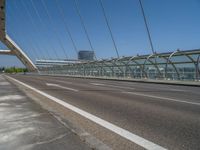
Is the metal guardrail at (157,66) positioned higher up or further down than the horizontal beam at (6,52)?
further down

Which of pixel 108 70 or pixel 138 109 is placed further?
pixel 108 70

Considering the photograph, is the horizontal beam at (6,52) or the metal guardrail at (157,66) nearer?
the metal guardrail at (157,66)

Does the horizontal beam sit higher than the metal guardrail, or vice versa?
the horizontal beam

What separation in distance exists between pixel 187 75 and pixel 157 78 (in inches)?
173

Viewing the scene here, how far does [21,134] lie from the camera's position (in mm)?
5148

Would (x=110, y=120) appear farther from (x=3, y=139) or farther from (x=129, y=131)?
(x=3, y=139)

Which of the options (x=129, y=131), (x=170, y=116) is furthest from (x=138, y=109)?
(x=129, y=131)

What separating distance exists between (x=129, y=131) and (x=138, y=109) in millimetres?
2979

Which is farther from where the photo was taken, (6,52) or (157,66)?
(6,52)

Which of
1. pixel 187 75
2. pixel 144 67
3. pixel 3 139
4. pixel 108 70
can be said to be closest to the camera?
pixel 3 139

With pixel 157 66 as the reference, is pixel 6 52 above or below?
above

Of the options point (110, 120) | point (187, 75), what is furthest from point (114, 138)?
point (187, 75)

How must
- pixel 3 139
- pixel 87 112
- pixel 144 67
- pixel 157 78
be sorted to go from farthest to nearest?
pixel 144 67 → pixel 157 78 → pixel 87 112 → pixel 3 139

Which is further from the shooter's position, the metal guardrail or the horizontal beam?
the horizontal beam
